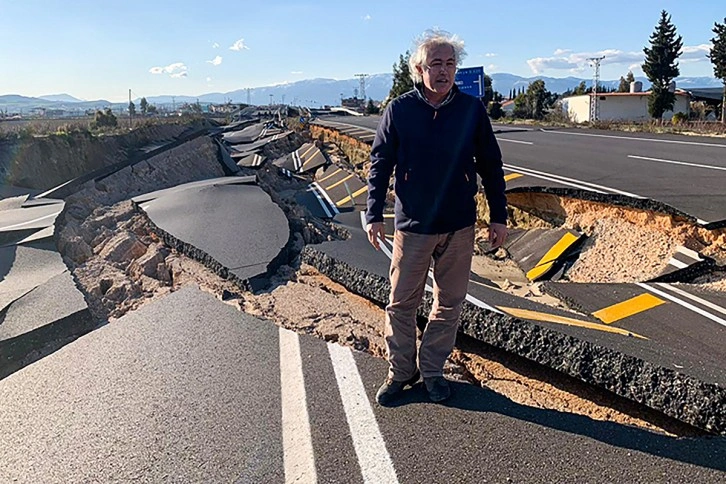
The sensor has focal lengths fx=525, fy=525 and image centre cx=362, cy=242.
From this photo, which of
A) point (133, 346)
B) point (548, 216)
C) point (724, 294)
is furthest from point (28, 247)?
point (724, 294)

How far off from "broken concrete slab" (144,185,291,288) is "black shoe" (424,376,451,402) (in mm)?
2867

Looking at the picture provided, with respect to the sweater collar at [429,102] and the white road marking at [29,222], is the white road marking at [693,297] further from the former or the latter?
the white road marking at [29,222]

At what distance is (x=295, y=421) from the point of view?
2869mm

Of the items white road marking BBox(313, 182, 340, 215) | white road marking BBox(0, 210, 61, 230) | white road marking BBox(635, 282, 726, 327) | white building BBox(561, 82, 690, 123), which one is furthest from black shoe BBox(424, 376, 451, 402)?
white building BBox(561, 82, 690, 123)

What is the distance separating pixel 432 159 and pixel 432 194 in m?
0.19

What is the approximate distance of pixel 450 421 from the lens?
9.30ft

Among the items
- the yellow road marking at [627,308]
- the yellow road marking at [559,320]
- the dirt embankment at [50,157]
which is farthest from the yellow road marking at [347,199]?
the yellow road marking at [559,320]

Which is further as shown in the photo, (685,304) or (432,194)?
(685,304)

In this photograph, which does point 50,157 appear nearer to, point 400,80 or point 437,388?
point 437,388

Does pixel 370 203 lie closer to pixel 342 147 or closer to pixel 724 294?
pixel 724 294

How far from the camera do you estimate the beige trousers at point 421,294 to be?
9.89 ft

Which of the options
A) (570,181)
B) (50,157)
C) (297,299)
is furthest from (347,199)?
(50,157)

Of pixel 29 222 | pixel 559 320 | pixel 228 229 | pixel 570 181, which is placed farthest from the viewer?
pixel 29 222

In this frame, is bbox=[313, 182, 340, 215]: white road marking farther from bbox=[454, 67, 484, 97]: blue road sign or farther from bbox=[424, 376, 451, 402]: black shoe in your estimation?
bbox=[424, 376, 451, 402]: black shoe
